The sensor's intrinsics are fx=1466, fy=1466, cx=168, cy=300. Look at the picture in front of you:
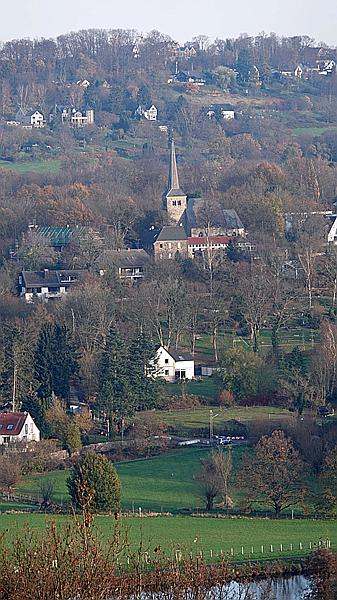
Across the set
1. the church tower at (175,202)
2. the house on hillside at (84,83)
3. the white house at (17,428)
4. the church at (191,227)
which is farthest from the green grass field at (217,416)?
the house on hillside at (84,83)

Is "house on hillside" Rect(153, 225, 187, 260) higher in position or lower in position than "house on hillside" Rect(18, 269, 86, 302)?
higher

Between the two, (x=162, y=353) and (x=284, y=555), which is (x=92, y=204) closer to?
(x=162, y=353)

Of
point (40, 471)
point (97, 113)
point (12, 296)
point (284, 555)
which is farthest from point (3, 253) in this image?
point (97, 113)

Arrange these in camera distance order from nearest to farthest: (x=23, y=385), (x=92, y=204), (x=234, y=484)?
(x=234, y=484), (x=23, y=385), (x=92, y=204)

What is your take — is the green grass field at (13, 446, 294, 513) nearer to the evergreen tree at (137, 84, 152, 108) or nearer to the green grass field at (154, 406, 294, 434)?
the green grass field at (154, 406, 294, 434)

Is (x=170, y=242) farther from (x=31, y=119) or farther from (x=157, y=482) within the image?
(x=31, y=119)

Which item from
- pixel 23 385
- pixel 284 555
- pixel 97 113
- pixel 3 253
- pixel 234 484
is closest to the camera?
pixel 284 555

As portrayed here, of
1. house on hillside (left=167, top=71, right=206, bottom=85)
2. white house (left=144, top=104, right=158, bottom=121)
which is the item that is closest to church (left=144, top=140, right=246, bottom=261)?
white house (left=144, top=104, right=158, bottom=121)
